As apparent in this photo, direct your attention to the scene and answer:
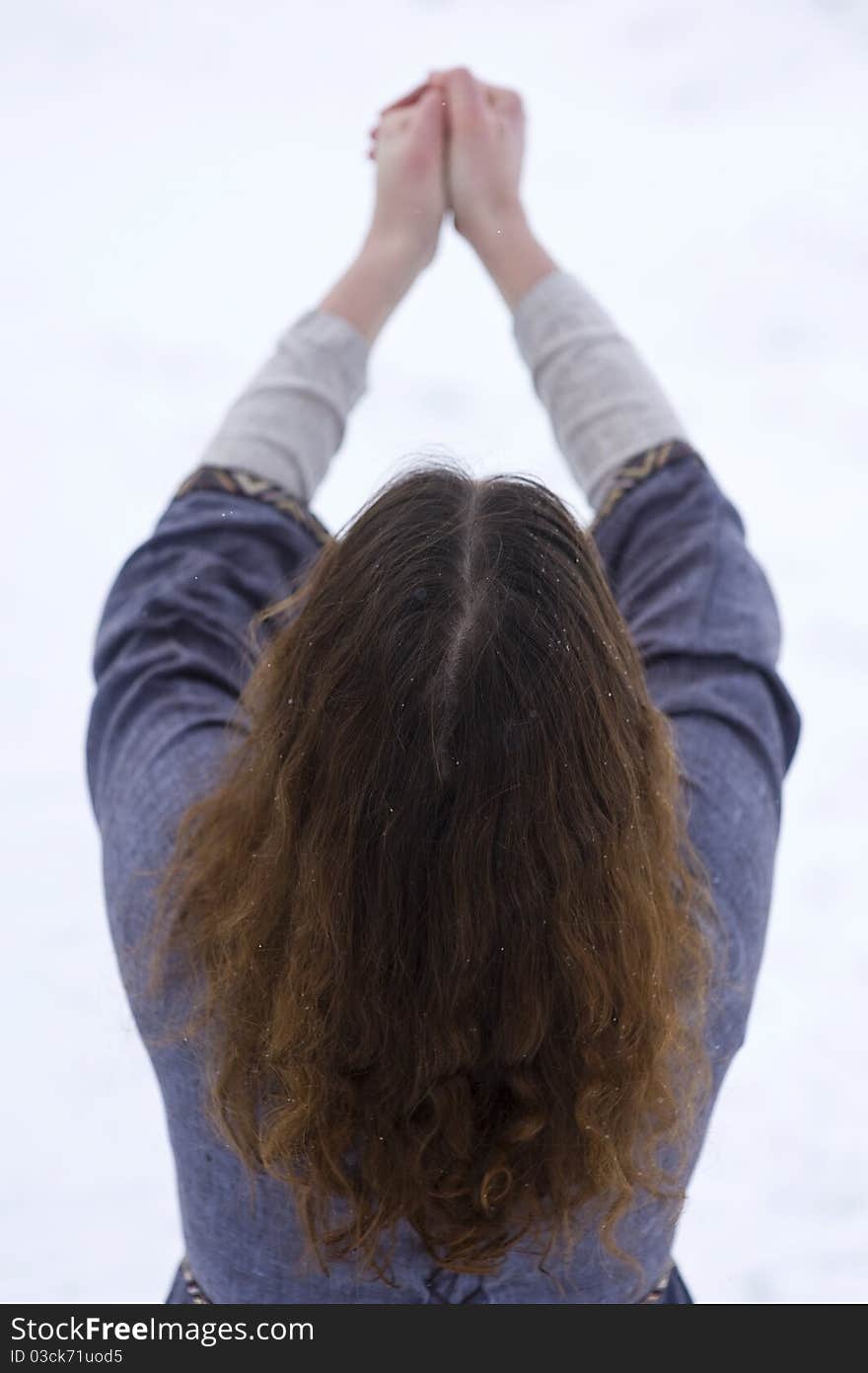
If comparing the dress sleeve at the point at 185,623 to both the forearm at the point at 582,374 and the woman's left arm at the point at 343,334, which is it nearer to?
the woman's left arm at the point at 343,334

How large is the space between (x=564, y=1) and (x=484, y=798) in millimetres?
1393

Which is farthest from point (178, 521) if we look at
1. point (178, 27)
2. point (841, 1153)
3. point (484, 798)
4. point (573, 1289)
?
point (178, 27)

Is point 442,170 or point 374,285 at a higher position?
point 442,170

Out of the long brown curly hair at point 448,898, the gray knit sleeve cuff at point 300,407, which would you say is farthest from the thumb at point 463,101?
the long brown curly hair at point 448,898

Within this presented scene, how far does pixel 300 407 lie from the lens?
93 centimetres

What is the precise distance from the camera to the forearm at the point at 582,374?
0.91 meters

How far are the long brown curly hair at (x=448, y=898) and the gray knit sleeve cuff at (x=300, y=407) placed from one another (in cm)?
25

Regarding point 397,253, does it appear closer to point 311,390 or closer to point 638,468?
point 311,390

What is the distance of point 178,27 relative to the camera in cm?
166

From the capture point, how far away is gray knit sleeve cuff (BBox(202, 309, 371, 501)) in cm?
90

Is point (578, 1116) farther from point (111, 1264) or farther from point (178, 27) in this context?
point (178, 27)

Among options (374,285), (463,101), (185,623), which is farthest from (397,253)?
(185,623)

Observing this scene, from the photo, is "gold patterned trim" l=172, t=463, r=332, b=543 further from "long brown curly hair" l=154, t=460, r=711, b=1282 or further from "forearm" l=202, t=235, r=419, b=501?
"long brown curly hair" l=154, t=460, r=711, b=1282

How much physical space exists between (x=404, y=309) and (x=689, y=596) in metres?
0.87
